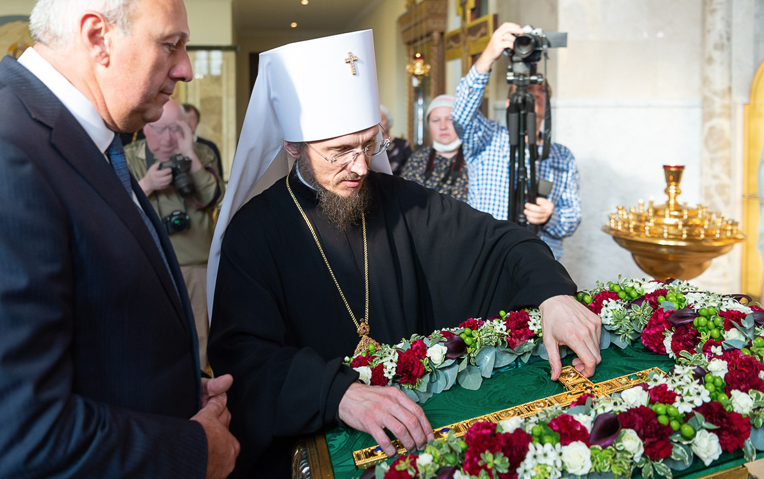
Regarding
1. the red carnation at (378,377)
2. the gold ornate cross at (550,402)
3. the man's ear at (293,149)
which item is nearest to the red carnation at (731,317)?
the gold ornate cross at (550,402)

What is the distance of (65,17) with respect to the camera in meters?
1.20

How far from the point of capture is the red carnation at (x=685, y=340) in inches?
64.3

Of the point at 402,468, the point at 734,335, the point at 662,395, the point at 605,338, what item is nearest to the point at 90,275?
the point at 402,468

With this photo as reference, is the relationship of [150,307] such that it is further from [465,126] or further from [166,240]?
[465,126]

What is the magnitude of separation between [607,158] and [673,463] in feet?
16.7

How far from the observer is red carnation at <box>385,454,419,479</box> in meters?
1.06

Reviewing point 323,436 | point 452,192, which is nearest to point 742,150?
point 452,192

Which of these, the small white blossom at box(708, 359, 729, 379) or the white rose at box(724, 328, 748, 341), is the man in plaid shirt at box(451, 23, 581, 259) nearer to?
the white rose at box(724, 328, 748, 341)

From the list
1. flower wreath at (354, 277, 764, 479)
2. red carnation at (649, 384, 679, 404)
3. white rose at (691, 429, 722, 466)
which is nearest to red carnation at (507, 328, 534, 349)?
flower wreath at (354, 277, 764, 479)

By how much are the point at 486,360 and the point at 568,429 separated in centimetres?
50

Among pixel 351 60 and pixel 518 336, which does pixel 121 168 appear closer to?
pixel 518 336

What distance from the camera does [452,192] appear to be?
4883 mm

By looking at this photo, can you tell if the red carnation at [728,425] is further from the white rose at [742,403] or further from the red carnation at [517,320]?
the red carnation at [517,320]

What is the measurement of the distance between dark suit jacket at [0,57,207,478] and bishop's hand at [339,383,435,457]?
331 millimetres
